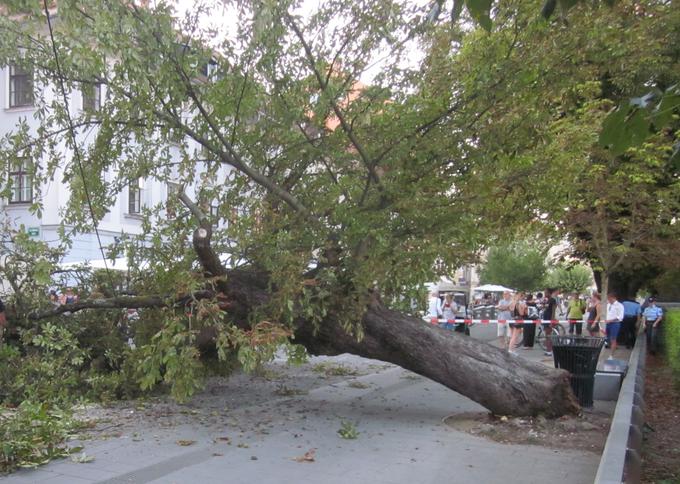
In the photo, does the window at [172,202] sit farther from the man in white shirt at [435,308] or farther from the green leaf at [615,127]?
the man in white shirt at [435,308]

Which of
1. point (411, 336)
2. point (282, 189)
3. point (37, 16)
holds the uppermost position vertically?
point (37, 16)

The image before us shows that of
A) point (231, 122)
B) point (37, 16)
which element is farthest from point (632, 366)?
point (37, 16)

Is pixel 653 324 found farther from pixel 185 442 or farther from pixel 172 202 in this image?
pixel 185 442

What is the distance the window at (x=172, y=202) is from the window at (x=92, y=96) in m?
1.34

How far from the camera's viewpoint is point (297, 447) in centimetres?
649

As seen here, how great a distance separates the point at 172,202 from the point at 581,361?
17.9 ft

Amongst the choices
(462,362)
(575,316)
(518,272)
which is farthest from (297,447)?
(518,272)

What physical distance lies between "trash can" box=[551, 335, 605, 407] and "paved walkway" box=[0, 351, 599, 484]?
1.25m

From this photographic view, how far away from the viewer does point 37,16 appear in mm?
5492

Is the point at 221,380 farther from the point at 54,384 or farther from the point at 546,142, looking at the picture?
the point at 546,142

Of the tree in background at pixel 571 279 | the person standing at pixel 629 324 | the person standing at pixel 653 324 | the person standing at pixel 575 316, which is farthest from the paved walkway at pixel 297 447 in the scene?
the tree in background at pixel 571 279

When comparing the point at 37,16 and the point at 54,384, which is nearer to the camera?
the point at 37,16

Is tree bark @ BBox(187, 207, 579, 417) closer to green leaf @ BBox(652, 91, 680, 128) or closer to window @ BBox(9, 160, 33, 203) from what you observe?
window @ BBox(9, 160, 33, 203)

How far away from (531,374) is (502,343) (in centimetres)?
1075
